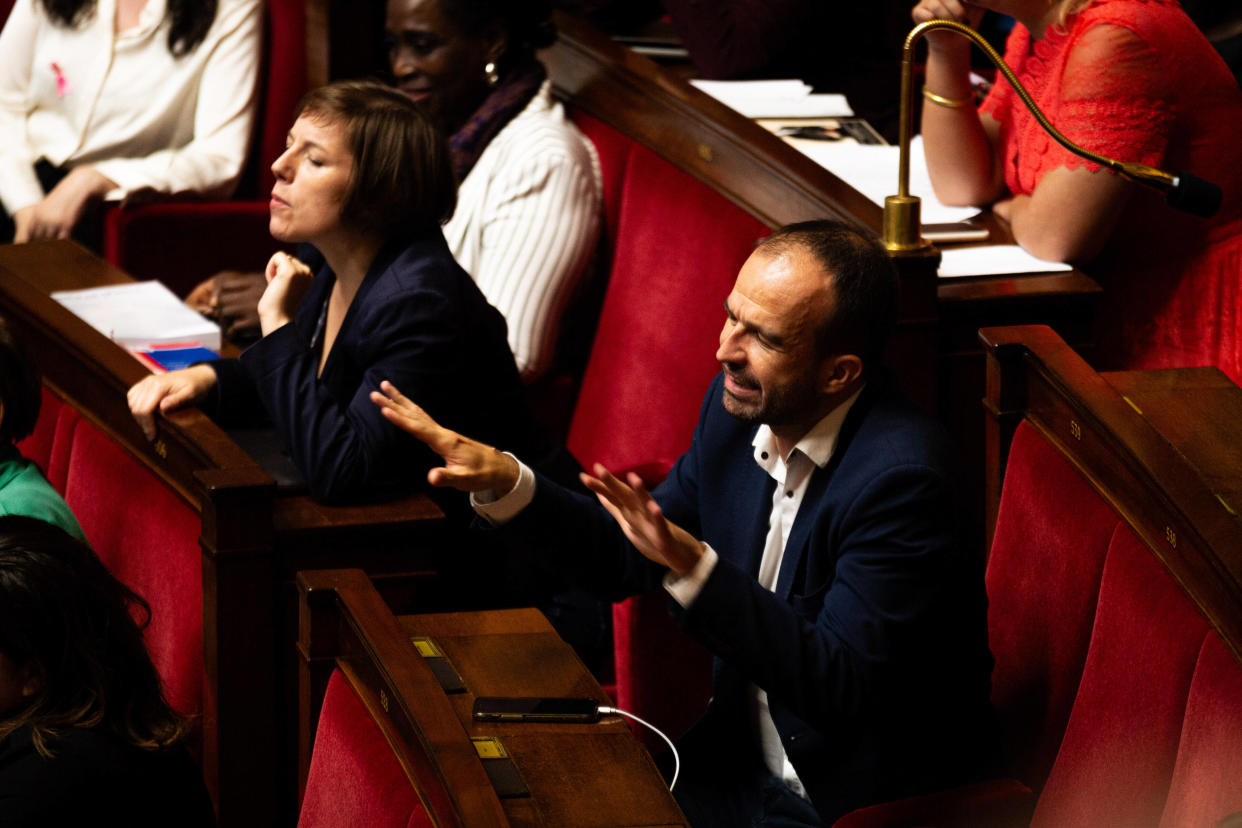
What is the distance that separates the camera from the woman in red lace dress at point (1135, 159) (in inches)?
71.9

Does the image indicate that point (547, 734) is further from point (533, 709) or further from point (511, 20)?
point (511, 20)

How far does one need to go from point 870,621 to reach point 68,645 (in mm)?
690

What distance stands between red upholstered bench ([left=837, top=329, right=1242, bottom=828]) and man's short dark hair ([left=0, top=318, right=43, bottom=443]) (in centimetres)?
103

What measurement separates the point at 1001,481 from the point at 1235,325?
51cm

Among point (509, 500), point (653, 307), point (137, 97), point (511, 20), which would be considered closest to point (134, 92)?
point (137, 97)

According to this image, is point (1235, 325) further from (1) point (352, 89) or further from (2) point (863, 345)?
(1) point (352, 89)

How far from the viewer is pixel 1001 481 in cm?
155

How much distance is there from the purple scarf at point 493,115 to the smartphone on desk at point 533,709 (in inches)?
57.1

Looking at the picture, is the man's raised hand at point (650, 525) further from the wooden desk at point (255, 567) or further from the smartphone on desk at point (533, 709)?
the wooden desk at point (255, 567)

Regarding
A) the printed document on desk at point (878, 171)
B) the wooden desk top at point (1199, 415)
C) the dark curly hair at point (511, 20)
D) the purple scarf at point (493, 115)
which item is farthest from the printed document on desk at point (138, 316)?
the wooden desk top at point (1199, 415)

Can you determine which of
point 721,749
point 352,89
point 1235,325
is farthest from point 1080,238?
point 352,89

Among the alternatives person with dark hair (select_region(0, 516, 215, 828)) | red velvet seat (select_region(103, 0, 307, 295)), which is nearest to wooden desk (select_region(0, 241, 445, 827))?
person with dark hair (select_region(0, 516, 215, 828))

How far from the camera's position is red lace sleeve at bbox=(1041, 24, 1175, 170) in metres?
1.82

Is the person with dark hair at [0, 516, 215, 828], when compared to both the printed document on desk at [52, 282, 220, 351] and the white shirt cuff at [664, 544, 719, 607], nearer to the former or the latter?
the white shirt cuff at [664, 544, 719, 607]
